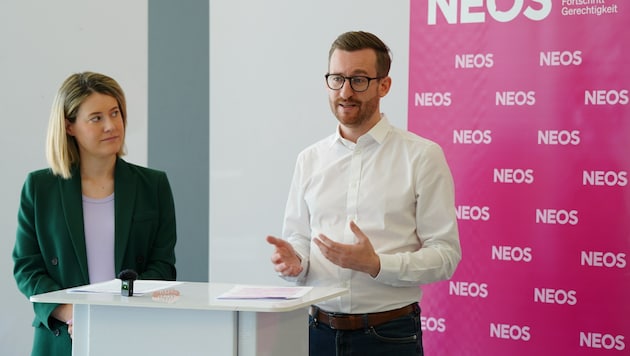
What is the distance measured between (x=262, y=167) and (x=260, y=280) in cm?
59

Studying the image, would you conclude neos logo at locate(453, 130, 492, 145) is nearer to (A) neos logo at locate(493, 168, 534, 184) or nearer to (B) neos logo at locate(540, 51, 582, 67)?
(A) neos logo at locate(493, 168, 534, 184)

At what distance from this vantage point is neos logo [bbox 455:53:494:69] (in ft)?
11.6

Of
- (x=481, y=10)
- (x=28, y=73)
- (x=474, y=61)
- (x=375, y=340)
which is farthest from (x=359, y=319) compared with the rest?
(x=28, y=73)

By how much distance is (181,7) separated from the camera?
431 centimetres

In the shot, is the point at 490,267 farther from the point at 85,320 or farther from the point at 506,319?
the point at 85,320

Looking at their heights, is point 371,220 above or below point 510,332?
above

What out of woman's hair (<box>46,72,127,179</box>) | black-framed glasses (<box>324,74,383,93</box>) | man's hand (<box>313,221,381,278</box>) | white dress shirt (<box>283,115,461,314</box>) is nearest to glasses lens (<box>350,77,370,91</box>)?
black-framed glasses (<box>324,74,383,93</box>)

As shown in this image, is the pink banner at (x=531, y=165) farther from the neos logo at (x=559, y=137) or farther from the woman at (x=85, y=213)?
the woman at (x=85, y=213)

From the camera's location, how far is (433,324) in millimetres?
3643

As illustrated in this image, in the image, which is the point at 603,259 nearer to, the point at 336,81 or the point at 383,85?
the point at 383,85

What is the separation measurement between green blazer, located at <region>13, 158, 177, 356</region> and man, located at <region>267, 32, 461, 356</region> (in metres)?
0.53

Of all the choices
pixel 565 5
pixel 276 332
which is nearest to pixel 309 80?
pixel 565 5

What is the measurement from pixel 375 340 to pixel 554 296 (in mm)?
1101

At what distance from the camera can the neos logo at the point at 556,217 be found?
11.1ft
